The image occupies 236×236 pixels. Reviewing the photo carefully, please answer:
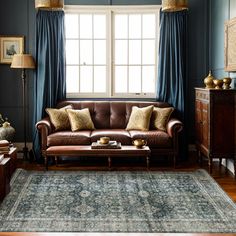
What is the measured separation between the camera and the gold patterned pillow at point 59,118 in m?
7.22

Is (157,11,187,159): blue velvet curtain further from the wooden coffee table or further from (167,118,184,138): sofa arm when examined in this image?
the wooden coffee table

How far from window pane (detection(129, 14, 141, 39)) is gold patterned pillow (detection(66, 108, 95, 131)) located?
168 centimetres

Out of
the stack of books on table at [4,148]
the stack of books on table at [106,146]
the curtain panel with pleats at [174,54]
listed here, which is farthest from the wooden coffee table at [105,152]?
the curtain panel with pleats at [174,54]

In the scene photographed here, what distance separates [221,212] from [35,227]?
1.82 metres

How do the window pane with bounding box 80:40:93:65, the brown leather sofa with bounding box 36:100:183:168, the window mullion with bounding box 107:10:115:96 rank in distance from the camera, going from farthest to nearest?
1. the window pane with bounding box 80:40:93:65
2. the window mullion with bounding box 107:10:115:96
3. the brown leather sofa with bounding box 36:100:183:168

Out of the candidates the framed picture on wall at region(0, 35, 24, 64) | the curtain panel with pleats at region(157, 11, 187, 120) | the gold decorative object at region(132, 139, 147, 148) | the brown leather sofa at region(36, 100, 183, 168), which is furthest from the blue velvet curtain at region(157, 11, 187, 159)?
the framed picture on wall at region(0, 35, 24, 64)

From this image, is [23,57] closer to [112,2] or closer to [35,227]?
[112,2]

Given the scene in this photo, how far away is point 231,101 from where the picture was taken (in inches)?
244

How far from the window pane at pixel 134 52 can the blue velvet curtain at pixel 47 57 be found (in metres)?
1.19

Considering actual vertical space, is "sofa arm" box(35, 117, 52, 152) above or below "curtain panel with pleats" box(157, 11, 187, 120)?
below

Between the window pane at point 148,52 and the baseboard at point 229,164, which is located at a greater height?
the window pane at point 148,52

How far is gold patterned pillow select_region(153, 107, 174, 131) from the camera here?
7.28 m

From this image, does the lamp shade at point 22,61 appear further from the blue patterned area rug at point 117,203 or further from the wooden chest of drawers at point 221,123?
the wooden chest of drawers at point 221,123

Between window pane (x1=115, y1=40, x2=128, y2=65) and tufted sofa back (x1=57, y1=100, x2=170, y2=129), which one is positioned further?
window pane (x1=115, y1=40, x2=128, y2=65)
